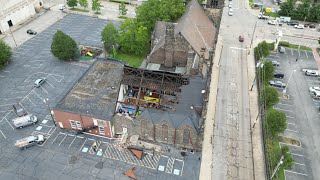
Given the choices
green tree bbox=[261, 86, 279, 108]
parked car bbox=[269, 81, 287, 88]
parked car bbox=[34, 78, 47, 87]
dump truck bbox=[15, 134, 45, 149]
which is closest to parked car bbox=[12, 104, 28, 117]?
parked car bbox=[34, 78, 47, 87]

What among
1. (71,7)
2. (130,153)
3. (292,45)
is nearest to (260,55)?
(292,45)

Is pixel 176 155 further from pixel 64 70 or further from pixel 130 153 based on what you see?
pixel 64 70

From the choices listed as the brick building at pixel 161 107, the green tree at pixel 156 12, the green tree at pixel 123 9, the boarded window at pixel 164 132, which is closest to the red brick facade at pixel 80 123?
the brick building at pixel 161 107

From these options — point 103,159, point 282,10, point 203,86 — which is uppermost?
point 282,10

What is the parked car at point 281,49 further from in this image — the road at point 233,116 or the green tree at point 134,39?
the green tree at point 134,39

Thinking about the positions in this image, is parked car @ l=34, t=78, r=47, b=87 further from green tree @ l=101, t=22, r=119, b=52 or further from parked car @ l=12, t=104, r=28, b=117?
green tree @ l=101, t=22, r=119, b=52

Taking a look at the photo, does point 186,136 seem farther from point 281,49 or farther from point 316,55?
point 316,55
